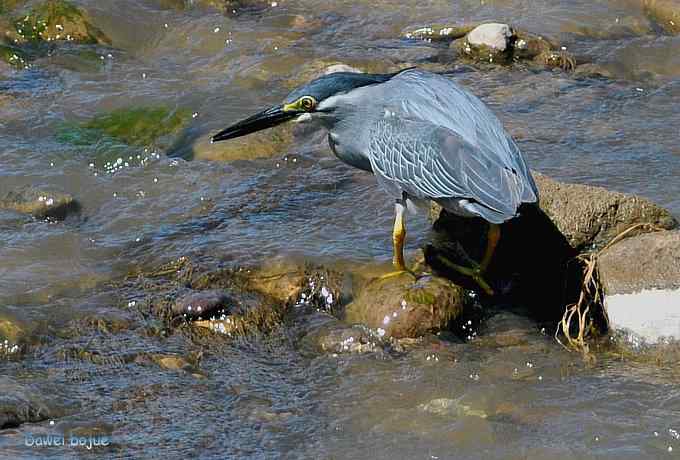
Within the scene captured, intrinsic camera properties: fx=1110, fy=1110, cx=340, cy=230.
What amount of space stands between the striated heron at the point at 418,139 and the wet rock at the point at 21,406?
1.52m

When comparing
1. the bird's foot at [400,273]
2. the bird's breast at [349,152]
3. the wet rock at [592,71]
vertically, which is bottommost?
the bird's foot at [400,273]

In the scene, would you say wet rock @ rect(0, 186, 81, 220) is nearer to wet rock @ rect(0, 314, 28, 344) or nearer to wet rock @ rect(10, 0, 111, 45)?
wet rock @ rect(0, 314, 28, 344)

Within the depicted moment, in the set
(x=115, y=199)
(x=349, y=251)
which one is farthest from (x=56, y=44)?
(x=349, y=251)

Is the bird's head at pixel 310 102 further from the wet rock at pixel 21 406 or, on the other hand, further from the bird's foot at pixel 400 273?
the wet rock at pixel 21 406

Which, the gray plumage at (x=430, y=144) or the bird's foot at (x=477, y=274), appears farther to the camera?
the bird's foot at (x=477, y=274)

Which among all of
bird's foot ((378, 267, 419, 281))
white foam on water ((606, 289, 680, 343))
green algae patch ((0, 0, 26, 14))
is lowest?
bird's foot ((378, 267, 419, 281))

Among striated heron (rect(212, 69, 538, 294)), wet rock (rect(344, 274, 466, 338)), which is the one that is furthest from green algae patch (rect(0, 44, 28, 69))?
wet rock (rect(344, 274, 466, 338))

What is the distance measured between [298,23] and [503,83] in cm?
188

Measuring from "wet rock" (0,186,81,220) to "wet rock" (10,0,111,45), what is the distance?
8.32 feet

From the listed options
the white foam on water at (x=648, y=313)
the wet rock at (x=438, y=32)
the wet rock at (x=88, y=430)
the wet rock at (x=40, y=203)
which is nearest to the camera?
the wet rock at (x=88, y=430)

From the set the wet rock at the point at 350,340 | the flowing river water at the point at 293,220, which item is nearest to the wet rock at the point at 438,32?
the flowing river water at the point at 293,220

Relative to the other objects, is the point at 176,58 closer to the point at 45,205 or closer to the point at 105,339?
the point at 45,205

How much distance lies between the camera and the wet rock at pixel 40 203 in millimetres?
5812

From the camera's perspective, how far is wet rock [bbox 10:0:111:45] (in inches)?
321
